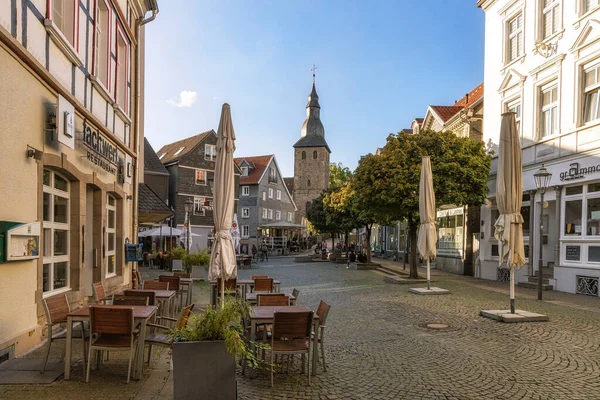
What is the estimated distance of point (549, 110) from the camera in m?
17.2

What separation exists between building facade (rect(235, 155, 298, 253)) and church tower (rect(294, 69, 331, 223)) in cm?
1823

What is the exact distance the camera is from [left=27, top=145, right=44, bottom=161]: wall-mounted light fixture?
6871 millimetres

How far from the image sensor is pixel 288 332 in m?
5.87

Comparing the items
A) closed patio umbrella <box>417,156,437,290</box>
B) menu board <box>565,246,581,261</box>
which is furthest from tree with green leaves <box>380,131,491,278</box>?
menu board <box>565,246,581,261</box>

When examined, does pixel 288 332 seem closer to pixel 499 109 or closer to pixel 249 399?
pixel 249 399

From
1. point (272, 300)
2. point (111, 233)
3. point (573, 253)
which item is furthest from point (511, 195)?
point (111, 233)

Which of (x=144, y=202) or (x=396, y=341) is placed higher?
(x=144, y=202)

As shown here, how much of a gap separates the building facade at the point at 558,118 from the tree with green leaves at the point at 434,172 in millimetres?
1812

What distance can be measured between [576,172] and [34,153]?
14.8 meters

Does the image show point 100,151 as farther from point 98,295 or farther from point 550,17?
point 550,17

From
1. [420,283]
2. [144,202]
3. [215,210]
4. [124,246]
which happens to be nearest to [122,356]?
[215,210]

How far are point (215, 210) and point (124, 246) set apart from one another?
754 centimetres

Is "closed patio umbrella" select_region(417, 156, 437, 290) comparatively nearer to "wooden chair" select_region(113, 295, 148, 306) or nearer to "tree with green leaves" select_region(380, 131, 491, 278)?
"tree with green leaves" select_region(380, 131, 491, 278)

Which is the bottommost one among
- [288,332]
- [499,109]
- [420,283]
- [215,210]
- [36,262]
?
[420,283]
